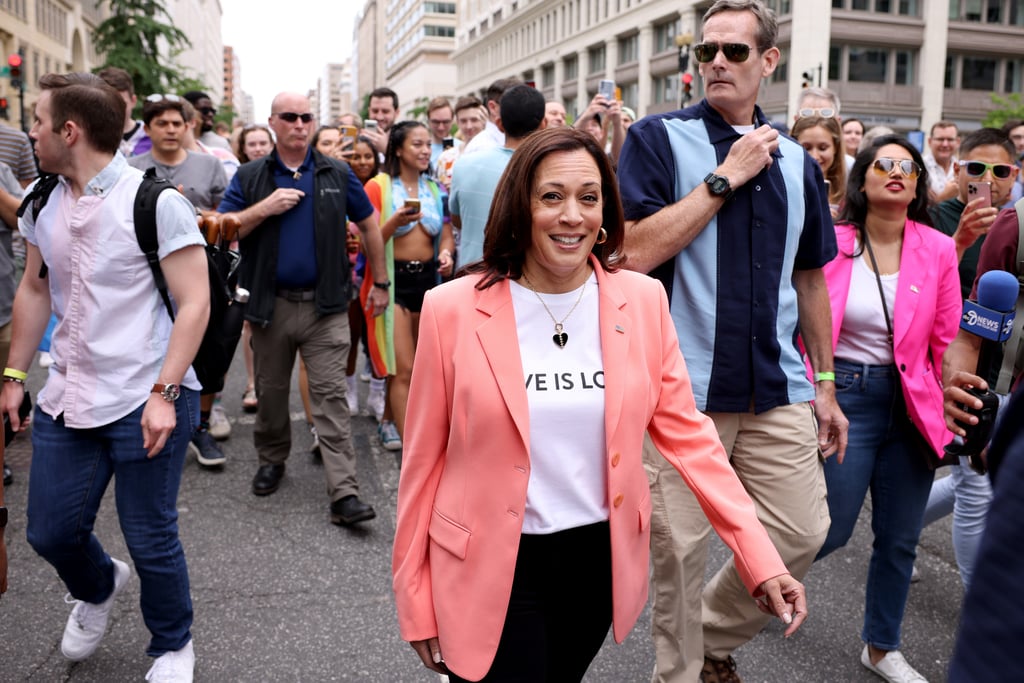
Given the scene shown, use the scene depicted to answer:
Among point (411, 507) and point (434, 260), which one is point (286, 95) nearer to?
point (434, 260)

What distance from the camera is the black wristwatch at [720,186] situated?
9.93 feet

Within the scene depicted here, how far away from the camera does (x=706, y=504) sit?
2.40 m

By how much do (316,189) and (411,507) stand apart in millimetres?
3549

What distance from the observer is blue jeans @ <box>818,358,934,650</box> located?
12.0 feet

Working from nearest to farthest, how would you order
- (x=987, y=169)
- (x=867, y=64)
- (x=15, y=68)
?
(x=987, y=169)
(x=15, y=68)
(x=867, y=64)

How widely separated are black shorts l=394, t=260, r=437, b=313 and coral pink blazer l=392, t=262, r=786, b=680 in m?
4.13

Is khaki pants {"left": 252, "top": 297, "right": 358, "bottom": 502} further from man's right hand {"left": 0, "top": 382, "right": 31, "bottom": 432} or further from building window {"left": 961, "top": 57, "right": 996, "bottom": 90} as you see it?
building window {"left": 961, "top": 57, "right": 996, "bottom": 90}

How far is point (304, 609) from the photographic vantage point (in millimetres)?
4207

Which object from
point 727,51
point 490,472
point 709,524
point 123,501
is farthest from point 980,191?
point 123,501

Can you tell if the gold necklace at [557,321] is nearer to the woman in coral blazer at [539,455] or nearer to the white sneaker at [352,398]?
the woman in coral blazer at [539,455]

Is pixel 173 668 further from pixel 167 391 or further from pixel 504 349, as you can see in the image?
pixel 504 349

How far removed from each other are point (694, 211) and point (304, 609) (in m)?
2.49

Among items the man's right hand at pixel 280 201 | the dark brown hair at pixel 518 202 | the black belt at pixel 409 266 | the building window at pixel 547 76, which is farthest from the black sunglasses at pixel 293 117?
the building window at pixel 547 76

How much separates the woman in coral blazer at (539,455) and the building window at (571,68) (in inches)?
2965
